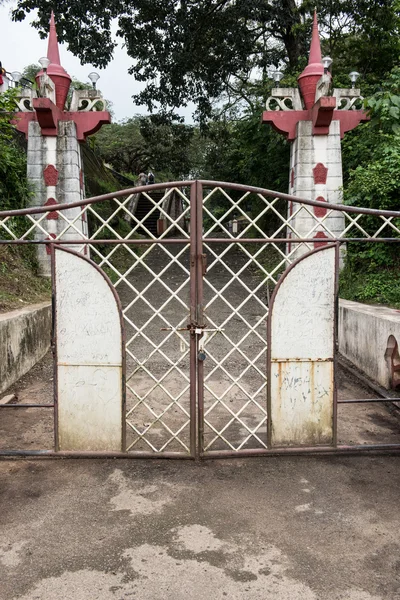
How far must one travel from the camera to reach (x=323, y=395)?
154 inches

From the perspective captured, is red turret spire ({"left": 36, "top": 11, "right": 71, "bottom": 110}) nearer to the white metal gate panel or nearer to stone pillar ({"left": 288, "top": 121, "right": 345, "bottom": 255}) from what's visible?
stone pillar ({"left": 288, "top": 121, "right": 345, "bottom": 255})

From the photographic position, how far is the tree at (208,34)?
472 inches

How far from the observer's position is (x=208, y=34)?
44.0 feet

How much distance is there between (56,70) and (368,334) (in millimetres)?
7300

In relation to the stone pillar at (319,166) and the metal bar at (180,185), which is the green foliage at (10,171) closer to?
the stone pillar at (319,166)

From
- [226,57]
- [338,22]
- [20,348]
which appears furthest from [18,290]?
[338,22]

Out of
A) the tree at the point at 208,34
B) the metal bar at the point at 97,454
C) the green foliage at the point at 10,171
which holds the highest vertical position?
the tree at the point at 208,34

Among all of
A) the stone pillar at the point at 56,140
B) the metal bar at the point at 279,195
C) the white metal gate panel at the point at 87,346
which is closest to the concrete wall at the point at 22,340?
the white metal gate panel at the point at 87,346

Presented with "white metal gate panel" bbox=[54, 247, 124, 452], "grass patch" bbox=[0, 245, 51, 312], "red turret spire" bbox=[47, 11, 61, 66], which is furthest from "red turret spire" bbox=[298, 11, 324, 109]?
"white metal gate panel" bbox=[54, 247, 124, 452]

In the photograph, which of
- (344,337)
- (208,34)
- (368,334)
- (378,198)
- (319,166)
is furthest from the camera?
(208,34)

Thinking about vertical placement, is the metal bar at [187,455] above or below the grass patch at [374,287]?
below

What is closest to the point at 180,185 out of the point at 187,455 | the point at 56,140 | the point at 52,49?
the point at 187,455

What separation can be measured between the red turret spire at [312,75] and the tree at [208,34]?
2.78 m

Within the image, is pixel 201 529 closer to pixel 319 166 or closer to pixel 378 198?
pixel 378 198
